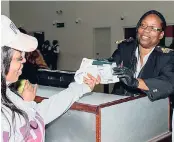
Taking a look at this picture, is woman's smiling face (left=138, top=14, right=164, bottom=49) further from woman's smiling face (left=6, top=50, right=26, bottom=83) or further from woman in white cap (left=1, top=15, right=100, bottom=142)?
woman's smiling face (left=6, top=50, right=26, bottom=83)

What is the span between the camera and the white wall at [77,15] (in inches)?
329

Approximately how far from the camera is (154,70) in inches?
59.6

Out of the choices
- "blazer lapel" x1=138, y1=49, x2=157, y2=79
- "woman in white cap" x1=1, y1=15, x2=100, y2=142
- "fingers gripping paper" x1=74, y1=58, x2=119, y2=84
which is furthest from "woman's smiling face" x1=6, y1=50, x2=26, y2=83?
"blazer lapel" x1=138, y1=49, x2=157, y2=79

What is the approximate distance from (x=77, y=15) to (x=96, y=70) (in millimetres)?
8726

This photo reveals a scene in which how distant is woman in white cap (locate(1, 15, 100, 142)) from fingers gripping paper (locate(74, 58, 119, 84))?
0.66 ft

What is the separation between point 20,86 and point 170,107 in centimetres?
81

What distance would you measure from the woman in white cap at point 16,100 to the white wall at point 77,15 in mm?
6939

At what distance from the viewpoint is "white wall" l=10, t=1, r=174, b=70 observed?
836cm

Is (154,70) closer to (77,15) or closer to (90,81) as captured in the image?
(90,81)

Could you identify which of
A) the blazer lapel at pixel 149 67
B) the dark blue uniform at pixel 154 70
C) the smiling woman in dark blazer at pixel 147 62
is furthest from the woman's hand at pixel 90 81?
the blazer lapel at pixel 149 67

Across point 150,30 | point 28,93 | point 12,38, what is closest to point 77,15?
point 150,30

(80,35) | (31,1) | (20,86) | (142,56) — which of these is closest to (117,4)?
(80,35)

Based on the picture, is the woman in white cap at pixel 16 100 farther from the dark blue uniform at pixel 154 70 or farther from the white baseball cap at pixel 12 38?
the dark blue uniform at pixel 154 70

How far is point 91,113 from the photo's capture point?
115 cm
